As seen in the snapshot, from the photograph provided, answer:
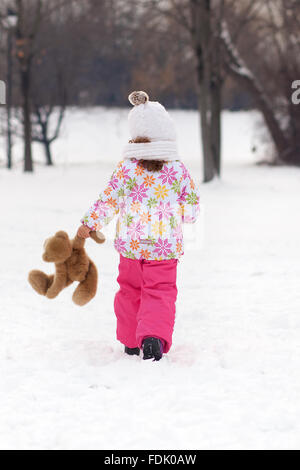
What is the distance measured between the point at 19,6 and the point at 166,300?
16.1 metres

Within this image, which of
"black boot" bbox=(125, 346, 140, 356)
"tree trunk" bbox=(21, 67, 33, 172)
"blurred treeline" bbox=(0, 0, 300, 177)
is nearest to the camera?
"black boot" bbox=(125, 346, 140, 356)

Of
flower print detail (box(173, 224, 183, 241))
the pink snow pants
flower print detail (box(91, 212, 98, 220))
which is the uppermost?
flower print detail (box(91, 212, 98, 220))

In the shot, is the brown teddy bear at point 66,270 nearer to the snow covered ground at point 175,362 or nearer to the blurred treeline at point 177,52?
the snow covered ground at point 175,362

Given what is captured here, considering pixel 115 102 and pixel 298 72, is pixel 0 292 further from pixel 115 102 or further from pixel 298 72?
pixel 115 102

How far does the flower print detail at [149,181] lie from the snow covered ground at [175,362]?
0.99 meters

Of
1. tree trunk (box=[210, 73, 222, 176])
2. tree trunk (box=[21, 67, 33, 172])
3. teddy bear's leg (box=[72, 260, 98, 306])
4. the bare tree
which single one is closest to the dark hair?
teddy bear's leg (box=[72, 260, 98, 306])

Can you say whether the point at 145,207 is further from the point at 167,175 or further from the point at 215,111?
the point at 215,111

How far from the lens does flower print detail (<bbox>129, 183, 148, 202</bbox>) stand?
3332 mm

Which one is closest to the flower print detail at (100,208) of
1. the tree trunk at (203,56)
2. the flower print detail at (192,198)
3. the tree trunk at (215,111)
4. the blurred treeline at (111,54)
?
the flower print detail at (192,198)

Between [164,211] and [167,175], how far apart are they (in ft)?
0.67

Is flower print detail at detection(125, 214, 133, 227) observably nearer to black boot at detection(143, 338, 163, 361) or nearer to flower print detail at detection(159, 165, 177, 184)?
flower print detail at detection(159, 165, 177, 184)

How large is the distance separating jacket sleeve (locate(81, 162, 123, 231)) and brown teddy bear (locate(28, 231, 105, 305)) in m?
0.11

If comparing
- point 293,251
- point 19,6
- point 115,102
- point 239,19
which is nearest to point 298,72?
point 239,19
